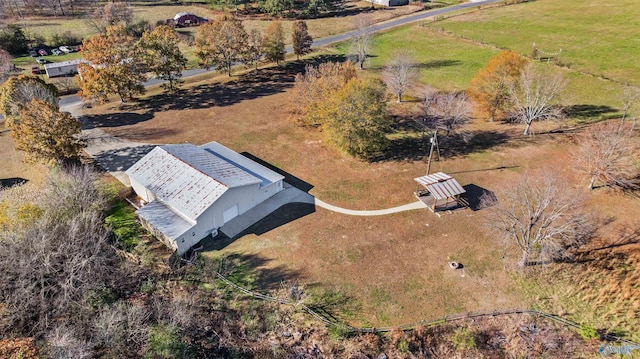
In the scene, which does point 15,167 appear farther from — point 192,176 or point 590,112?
point 590,112

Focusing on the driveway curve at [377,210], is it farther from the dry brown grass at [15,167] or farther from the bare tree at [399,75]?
the dry brown grass at [15,167]

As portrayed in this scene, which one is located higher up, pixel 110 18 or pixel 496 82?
pixel 110 18

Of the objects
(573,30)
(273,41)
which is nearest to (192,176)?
(273,41)

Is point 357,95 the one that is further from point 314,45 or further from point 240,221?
point 314,45

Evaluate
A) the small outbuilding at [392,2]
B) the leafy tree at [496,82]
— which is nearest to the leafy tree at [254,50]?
the leafy tree at [496,82]

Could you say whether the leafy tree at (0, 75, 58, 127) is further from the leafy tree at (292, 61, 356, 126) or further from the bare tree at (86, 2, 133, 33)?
the bare tree at (86, 2, 133, 33)

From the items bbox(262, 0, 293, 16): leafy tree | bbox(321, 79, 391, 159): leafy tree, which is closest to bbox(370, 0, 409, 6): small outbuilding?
bbox(262, 0, 293, 16): leafy tree
